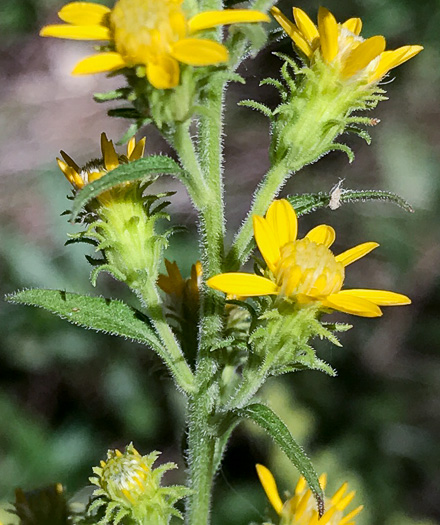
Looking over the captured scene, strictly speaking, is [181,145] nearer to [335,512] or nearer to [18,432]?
[335,512]

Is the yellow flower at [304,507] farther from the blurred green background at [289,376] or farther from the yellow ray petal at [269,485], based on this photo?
the blurred green background at [289,376]

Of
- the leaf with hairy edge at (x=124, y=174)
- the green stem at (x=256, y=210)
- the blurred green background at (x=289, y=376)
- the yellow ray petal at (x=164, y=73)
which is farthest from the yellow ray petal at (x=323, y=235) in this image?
the blurred green background at (x=289, y=376)

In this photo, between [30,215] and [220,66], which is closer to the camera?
[220,66]

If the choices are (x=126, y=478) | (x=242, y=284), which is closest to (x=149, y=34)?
(x=242, y=284)

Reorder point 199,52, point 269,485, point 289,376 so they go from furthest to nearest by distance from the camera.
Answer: point 289,376
point 269,485
point 199,52

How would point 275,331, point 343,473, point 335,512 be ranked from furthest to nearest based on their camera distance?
point 343,473, point 335,512, point 275,331

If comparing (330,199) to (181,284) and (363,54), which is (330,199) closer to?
(363,54)

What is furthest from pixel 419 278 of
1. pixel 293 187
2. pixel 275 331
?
pixel 275 331
